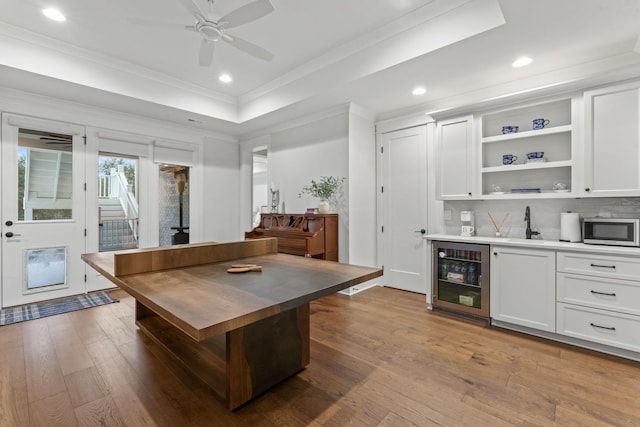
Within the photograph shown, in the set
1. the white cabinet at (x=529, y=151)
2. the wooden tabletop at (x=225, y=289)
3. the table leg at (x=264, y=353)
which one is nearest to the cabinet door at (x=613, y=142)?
the white cabinet at (x=529, y=151)

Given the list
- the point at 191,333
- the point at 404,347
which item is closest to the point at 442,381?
the point at 404,347

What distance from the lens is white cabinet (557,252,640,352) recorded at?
2.38 m

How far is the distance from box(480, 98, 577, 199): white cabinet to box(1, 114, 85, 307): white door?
532 cm

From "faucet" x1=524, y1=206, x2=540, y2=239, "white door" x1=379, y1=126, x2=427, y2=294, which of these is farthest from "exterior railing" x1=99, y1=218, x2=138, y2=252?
"faucet" x1=524, y1=206, x2=540, y2=239

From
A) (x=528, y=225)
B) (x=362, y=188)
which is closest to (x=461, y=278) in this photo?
(x=528, y=225)

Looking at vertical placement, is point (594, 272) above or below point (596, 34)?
below

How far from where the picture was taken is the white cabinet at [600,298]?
2.38m

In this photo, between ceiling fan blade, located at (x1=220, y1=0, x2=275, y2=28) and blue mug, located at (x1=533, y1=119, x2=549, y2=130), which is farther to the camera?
blue mug, located at (x1=533, y1=119, x2=549, y2=130)

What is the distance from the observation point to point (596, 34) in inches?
98.6

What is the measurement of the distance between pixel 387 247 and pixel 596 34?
314 cm

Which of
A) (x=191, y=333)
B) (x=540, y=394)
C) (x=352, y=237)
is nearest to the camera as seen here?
(x=191, y=333)

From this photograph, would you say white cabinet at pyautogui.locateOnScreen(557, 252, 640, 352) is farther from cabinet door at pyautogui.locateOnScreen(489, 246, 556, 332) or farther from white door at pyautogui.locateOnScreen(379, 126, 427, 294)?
white door at pyautogui.locateOnScreen(379, 126, 427, 294)

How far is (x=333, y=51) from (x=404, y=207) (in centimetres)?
227

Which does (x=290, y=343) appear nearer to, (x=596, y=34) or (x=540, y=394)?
(x=540, y=394)
